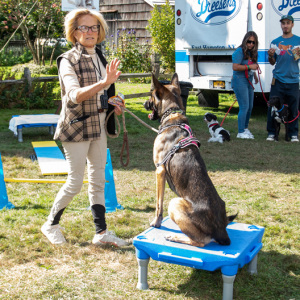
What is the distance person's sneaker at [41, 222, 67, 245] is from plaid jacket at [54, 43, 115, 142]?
894 mm

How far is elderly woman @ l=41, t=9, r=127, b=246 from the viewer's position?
136 inches

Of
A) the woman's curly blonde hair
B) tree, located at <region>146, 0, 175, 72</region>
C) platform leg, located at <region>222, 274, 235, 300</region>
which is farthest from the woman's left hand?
tree, located at <region>146, 0, 175, 72</region>

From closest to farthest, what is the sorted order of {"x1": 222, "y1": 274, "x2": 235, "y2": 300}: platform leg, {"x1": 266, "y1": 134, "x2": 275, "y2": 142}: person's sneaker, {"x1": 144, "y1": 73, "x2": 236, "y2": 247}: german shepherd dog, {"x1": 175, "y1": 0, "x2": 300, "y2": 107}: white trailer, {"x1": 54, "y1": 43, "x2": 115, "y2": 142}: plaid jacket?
{"x1": 222, "y1": 274, "x2": 235, "y2": 300}: platform leg < {"x1": 144, "y1": 73, "x2": 236, "y2": 247}: german shepherd dog < {"x1": 54, "y1": 43, "x2": 115, "y2": 142}: plaid jacket < {"x1": 266, "y1": 134, "x2": 275, "y2": 142}: person's sneaker < {"x1": 175, "y1": 0, "x2": 300, "y2": 107}: white trailer

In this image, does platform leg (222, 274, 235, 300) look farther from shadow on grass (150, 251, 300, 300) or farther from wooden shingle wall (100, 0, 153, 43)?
wooden shingle wall (100, 0, 153, 43)

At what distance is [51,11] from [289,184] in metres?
17.9

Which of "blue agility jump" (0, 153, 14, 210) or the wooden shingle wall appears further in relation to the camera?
the wooden shingle wall

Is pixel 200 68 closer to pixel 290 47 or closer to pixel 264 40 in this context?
pixel 264 40

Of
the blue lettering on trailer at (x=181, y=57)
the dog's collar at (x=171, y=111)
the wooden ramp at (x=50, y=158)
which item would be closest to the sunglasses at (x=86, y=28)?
the dog's collar at (x=171, y=111)

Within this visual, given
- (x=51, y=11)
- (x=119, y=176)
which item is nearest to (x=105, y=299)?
(x=119, y=176)

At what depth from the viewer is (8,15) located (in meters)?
21.2

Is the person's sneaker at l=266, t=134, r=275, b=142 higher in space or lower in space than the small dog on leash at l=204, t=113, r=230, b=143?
lower

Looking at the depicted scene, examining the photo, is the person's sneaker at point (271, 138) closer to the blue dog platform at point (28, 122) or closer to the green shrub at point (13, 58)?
the blue dog platform at point (28, 122)

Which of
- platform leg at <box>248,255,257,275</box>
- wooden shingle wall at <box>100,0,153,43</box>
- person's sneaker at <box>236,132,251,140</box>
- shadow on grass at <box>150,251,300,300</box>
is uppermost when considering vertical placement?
wooden shingle wall at <box>100,0,153,43</box>

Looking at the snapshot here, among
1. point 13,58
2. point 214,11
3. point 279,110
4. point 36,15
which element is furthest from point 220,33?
point 13,58
